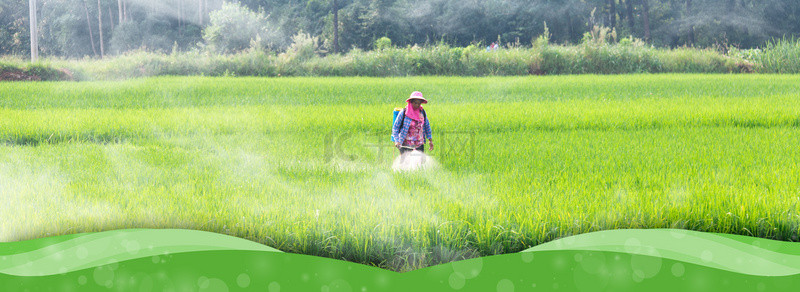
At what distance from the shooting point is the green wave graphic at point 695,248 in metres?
2.09

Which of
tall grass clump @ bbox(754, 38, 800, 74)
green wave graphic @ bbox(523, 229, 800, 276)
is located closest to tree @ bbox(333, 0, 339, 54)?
tall grass clump @ bbox(754, 38, 800, 74)

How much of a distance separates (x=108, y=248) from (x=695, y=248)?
2.27m

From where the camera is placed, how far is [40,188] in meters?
3.75

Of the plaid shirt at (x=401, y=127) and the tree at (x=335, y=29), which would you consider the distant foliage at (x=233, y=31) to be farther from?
the plaid shirt at (x=401, y=127)

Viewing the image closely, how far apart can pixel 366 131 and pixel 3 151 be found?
149 inches

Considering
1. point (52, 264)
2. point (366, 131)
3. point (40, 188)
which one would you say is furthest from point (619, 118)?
point (52, 264)

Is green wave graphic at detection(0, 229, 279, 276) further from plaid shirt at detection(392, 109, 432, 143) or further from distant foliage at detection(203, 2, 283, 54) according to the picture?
distant foliage at detection(203, 2, 283, 54)

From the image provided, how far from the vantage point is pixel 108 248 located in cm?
225

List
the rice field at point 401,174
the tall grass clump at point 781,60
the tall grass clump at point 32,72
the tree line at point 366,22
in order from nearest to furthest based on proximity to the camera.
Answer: the rice field at point 401,174 < the tall grass clump at point 32,72 < the tall grass clump at point 781,60 < the tree line at point 366,22

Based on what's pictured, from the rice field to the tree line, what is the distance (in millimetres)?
14374

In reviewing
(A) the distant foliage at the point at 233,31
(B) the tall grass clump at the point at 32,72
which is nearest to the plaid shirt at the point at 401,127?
(B) the tall grass clump at the point at 32,72

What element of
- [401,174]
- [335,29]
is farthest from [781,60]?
[401,174]

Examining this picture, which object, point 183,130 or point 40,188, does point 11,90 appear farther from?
point 40,188

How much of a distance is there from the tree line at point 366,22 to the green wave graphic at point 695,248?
20.0 meters
